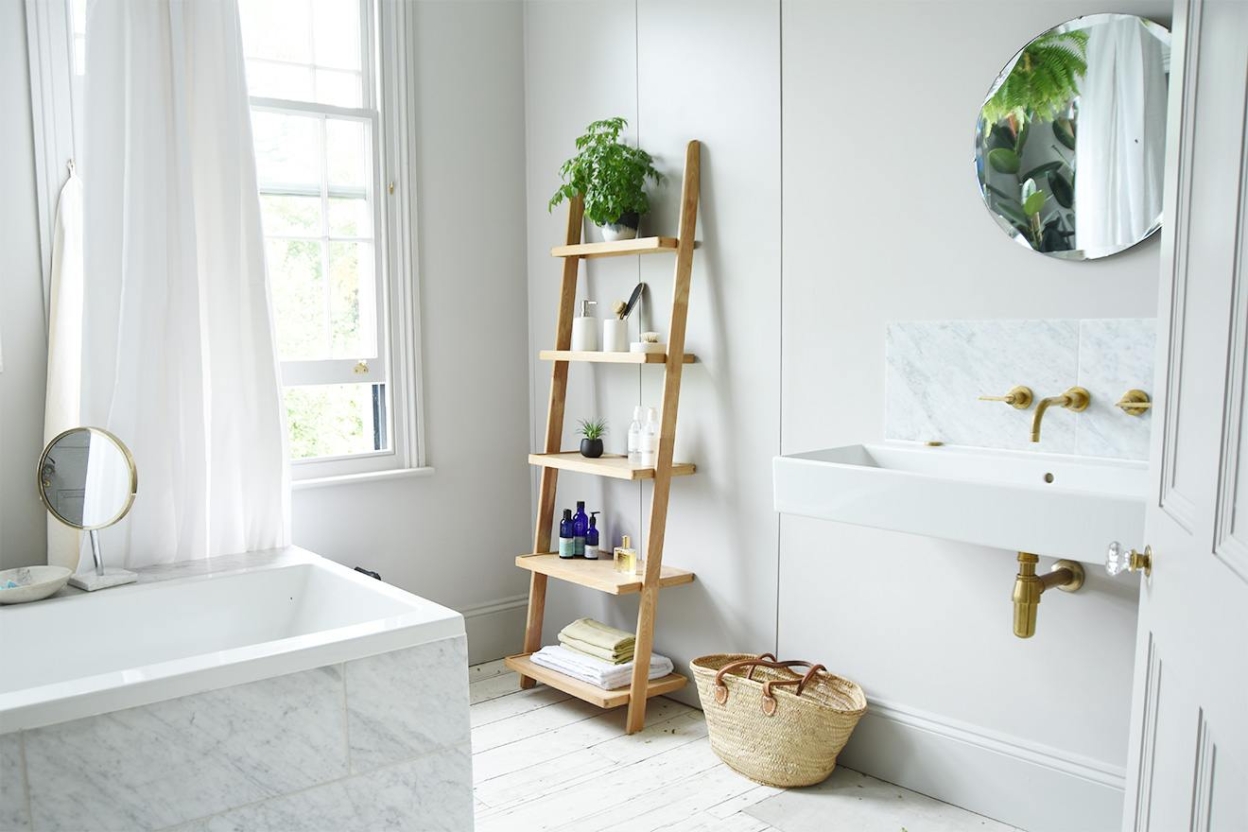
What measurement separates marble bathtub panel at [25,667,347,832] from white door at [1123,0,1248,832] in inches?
57.2

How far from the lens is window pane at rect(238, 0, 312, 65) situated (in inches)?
121

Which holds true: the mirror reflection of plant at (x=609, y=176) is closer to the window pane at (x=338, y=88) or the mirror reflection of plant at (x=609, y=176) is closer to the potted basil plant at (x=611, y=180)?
the potted basil plant at (x=611, y=180)

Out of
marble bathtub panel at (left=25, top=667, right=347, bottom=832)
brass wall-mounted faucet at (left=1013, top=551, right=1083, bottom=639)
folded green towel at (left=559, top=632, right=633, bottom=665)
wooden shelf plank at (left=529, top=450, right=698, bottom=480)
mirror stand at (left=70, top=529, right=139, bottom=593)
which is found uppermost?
wooden shelf plank at (left=529, top=450, right=698, bottom=480)

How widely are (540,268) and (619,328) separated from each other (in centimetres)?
63

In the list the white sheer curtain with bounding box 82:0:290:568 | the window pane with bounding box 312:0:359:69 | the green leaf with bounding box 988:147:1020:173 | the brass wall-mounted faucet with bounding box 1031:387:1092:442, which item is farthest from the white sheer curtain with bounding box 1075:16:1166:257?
the window pane with bounding box 312:0:359:69

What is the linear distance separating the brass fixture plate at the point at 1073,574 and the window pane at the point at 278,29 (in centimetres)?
268

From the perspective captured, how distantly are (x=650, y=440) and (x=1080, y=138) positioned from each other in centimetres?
148

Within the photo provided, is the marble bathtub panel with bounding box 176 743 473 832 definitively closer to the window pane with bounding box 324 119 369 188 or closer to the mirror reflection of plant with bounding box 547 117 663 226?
the mirror reflection of plant with bounding box 547 117 663 226

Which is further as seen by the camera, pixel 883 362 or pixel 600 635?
pixel 600 635

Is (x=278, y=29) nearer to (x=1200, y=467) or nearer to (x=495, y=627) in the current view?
(x=495, y=627)

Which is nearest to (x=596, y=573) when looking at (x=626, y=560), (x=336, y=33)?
(x=626, y=560)

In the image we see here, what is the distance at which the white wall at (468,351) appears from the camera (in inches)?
134

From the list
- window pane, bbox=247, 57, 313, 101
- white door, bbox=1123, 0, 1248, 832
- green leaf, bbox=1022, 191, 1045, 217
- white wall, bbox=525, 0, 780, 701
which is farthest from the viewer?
window pane, bbox=247, 57, 313, 101

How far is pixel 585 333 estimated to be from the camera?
3.22 metres
